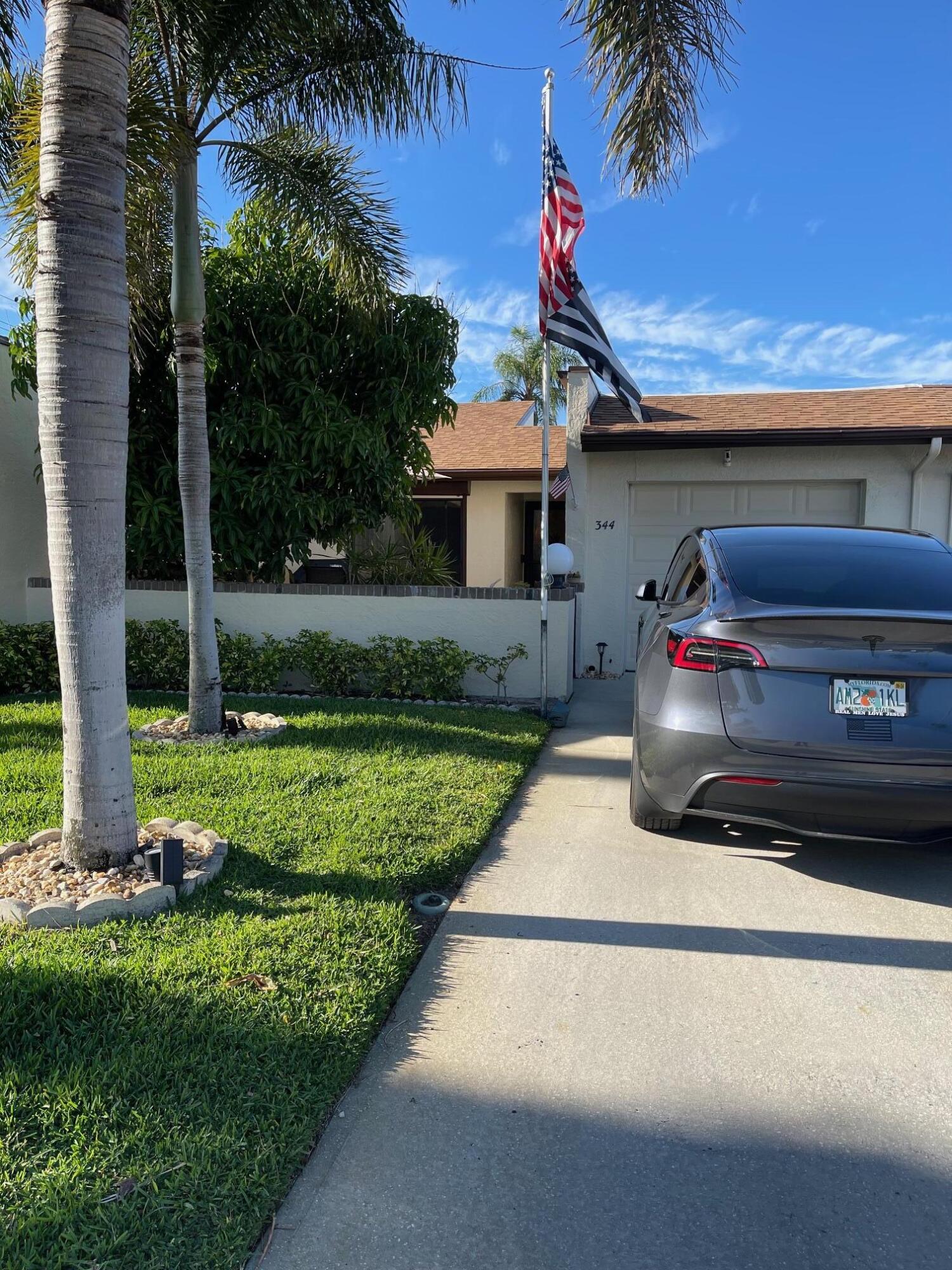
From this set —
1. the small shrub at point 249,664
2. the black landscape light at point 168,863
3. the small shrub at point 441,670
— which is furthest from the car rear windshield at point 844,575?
the small shrub at point 249,664

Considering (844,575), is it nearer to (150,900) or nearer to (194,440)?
(150,900)

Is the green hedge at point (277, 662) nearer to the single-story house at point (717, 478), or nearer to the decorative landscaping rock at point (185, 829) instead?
the single-story house at point (717, 478)

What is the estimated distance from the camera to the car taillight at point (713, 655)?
366 centimetres

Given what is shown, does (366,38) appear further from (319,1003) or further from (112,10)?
(319,1003)

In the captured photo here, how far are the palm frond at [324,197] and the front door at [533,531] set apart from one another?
9152mm

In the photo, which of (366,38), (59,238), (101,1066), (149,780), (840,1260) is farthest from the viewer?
(366,38)

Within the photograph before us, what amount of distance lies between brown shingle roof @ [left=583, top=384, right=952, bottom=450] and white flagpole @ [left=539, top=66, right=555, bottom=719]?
→ 1.99 metres

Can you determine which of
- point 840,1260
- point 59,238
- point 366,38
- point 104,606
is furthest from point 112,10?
point 840,1260

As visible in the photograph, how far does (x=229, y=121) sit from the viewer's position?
6.98m

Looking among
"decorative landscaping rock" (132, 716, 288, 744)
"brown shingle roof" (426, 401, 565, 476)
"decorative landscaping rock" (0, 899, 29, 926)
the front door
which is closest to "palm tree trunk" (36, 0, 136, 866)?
"decorative landscaping rock" (0, 899, 29, 926)

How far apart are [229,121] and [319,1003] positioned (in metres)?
7.08

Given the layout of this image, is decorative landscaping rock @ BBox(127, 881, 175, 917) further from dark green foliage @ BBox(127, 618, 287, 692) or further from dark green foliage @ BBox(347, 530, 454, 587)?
dark green foliage @ BBox(347, 530, 454, 587)

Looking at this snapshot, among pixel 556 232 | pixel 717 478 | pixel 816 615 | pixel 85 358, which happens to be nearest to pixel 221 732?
pixel 85 358

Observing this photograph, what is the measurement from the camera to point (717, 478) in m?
9.76
